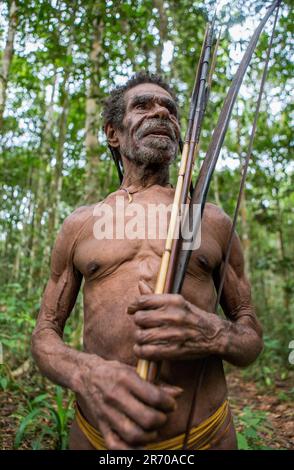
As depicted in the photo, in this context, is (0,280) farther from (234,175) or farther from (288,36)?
(288,36)

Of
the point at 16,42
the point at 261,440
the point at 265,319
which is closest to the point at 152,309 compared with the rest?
the point at 261,440

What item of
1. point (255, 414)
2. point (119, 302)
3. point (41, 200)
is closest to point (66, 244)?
point (119, 302)

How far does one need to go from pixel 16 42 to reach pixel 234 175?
749cm

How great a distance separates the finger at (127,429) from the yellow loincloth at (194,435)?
1.24 feet

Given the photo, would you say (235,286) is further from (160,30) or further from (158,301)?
(160,30)

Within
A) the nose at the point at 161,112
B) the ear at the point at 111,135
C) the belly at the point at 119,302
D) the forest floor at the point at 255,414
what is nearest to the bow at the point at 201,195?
the belly at the point at 119,302

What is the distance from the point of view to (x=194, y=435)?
1.47 m

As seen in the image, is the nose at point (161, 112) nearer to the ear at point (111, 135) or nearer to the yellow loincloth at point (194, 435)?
the ear at point (111, 135)

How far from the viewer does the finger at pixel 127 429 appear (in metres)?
1.07

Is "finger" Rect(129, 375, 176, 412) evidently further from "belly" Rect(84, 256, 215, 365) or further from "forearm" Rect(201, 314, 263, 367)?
"belly" Rect(84, 256, 215, 365)

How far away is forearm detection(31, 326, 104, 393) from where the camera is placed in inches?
53.5

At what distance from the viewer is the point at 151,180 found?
2080mm

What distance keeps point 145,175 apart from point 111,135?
1.35 feet

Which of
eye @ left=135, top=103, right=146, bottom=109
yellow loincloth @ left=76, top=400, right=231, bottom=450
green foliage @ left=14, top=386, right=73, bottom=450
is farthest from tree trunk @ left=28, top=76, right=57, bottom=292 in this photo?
yellow loincloth @ left=76, top=400, right=231, bottom=450
